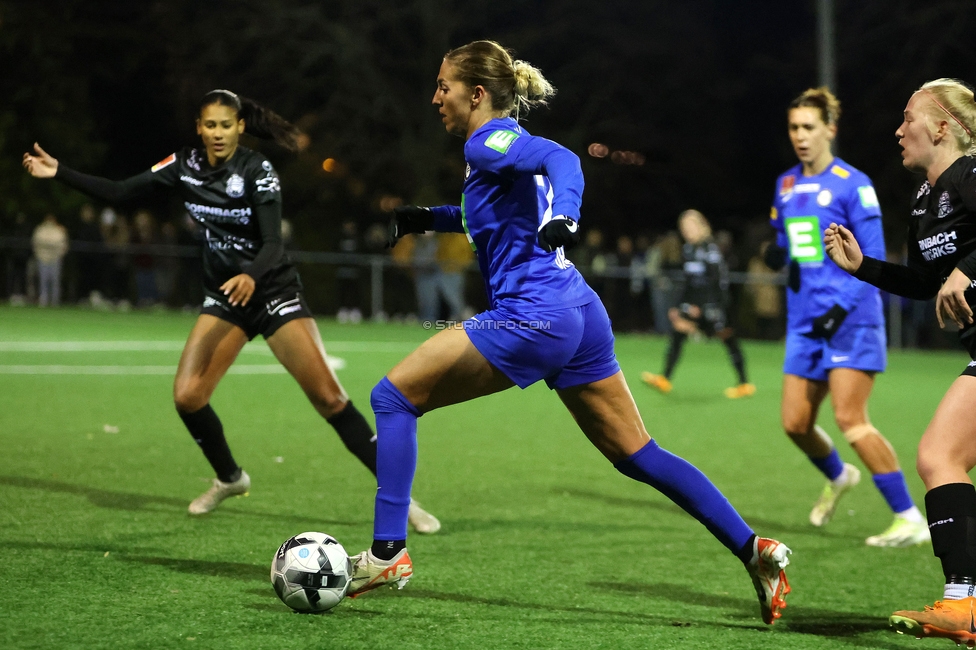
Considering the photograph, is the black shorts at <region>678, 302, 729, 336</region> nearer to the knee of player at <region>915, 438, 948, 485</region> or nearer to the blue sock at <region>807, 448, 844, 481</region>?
the blue sock at <region>807, 448, 844, 481</region>

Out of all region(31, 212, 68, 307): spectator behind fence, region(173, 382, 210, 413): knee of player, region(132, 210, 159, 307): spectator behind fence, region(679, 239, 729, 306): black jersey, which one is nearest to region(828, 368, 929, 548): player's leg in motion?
region(173, 382, 210, 413): knee of player

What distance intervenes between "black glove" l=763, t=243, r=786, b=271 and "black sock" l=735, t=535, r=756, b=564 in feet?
9.37

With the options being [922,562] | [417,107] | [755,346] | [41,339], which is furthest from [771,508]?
[417,107]

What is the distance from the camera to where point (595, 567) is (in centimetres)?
614

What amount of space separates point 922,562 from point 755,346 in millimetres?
16028

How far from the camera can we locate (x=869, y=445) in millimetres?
6957

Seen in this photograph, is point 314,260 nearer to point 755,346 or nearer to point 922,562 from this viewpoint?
point 755,346

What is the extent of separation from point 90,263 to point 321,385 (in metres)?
20.0

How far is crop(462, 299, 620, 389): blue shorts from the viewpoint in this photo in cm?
481

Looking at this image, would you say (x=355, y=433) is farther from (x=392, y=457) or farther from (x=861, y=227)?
(x=861, y=227)

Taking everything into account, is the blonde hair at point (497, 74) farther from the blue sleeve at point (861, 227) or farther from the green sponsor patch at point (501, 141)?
the blue sleeve at point (861, 227)

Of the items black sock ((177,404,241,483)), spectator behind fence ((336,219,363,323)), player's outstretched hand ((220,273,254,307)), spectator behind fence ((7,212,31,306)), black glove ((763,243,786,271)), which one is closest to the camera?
player's outstretched hand ((220,273,254,307))

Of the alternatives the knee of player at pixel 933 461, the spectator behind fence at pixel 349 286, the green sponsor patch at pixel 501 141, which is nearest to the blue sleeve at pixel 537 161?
the green sponsor patch at pixel 501 141

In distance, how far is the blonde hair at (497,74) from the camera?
504 cm
